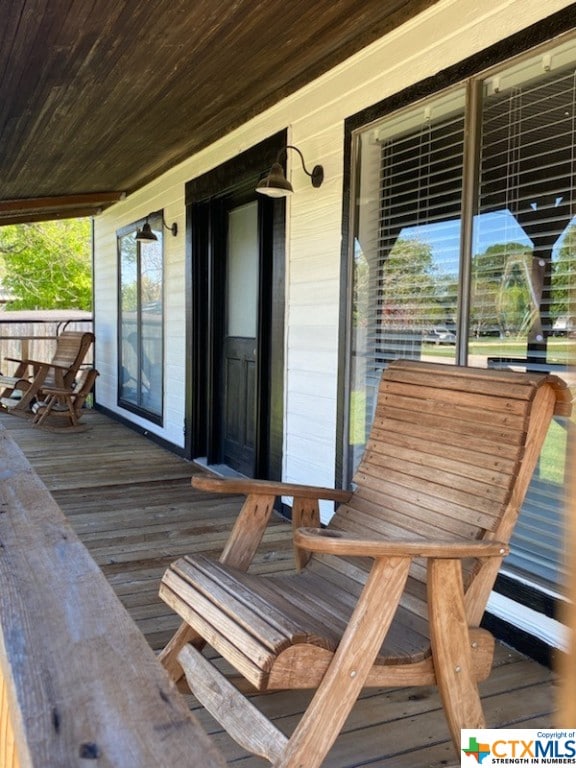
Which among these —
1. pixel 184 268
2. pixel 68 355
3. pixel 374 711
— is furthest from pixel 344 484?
pixel 68 355

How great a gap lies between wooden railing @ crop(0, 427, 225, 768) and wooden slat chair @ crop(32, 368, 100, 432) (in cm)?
552

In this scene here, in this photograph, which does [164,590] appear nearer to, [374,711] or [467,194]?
[374,711]

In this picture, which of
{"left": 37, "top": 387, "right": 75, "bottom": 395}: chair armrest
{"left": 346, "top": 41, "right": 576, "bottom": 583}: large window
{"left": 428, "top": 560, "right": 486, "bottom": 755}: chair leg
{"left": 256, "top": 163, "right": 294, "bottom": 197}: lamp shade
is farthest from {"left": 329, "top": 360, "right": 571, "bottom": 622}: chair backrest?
{"left": 37, "top": 387, "right": 75, "bottom": 395}: chair armrest

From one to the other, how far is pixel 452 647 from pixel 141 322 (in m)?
5.42

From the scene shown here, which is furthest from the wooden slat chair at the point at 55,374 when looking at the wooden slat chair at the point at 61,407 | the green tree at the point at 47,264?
the green tree at the point at 47,264

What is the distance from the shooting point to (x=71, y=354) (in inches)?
273

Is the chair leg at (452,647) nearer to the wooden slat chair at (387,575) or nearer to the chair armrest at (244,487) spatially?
the wooden slat chair at (387,575)

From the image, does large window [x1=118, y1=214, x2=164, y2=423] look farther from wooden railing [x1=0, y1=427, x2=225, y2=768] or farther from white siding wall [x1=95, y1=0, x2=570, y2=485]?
wooden railing [x1=0, y1=427, x2=225, y2=768]

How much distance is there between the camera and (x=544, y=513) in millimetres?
2199

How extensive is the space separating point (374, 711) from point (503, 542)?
2.21ft

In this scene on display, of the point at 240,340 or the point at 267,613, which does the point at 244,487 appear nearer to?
the point at 267,613

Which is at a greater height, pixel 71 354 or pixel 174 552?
pixel 71 354

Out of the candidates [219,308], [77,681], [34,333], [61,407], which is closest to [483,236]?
[77,681]

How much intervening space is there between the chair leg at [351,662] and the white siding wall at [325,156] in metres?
1.82
